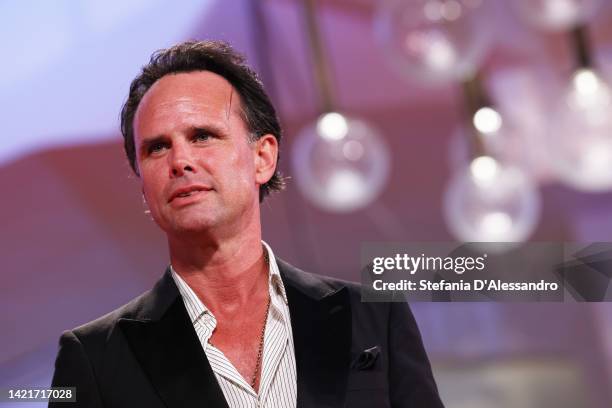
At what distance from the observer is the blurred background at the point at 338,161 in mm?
1433

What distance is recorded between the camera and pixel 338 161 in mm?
1550

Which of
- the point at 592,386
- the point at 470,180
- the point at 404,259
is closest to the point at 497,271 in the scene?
the point at 404,259

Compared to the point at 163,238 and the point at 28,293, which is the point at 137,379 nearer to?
the point at 28,293

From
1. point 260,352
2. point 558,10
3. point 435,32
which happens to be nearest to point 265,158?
point 260,352

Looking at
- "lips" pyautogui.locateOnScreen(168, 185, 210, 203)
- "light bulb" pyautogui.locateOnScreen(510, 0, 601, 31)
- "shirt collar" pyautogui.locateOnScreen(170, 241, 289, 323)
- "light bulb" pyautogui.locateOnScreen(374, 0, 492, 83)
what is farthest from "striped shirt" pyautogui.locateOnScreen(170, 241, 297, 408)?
"light bulb" pyautogui.locateOnScreen(510, 0, 601, 31)

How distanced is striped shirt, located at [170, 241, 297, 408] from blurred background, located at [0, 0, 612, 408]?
0.21m

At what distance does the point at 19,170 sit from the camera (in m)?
1.51

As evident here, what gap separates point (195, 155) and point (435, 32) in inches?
23.9

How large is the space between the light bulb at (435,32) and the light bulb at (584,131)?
0.20 metres

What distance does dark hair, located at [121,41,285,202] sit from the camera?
0.99m

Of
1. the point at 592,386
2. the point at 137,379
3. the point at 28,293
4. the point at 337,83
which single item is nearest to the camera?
the point at 137,379

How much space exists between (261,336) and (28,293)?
1.86 ft

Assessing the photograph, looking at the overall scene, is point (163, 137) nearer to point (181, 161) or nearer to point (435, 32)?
point (181, 161)

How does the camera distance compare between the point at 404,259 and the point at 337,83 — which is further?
the point at 337,83
